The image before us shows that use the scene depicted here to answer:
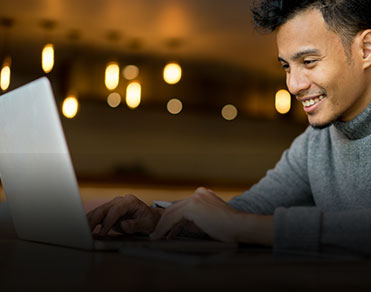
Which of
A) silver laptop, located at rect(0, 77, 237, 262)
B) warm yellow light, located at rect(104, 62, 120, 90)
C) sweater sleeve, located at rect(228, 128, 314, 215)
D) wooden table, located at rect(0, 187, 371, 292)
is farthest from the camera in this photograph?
warm yellow light, located at rect(104, 62, 120, 90)

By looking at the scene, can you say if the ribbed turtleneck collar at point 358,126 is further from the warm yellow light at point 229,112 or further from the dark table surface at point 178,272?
the warm yellow light at point 229,112

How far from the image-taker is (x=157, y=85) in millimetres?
5590

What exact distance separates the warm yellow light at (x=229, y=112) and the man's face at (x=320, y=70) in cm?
451

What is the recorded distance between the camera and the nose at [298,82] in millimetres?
1309

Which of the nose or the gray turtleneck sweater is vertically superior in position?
the nose

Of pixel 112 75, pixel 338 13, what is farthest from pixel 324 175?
pixel 112 75

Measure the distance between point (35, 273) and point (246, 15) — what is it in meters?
4.07

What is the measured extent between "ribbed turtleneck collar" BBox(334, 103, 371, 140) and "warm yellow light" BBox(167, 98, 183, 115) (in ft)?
14.2

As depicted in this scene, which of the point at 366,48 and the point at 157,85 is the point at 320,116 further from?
the point at 157,85

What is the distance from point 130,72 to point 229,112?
1.27 m

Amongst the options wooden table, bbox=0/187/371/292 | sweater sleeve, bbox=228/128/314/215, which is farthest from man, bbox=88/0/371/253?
wooden table, bbox=0/187/371/292

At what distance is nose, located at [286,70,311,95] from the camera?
131cm

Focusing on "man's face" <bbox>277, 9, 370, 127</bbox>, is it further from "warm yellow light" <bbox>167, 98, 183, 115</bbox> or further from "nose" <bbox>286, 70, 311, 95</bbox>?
"warm yellow light" <bbox>167, 98, 183, 115</bbox>

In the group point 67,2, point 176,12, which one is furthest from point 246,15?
point 67,2
